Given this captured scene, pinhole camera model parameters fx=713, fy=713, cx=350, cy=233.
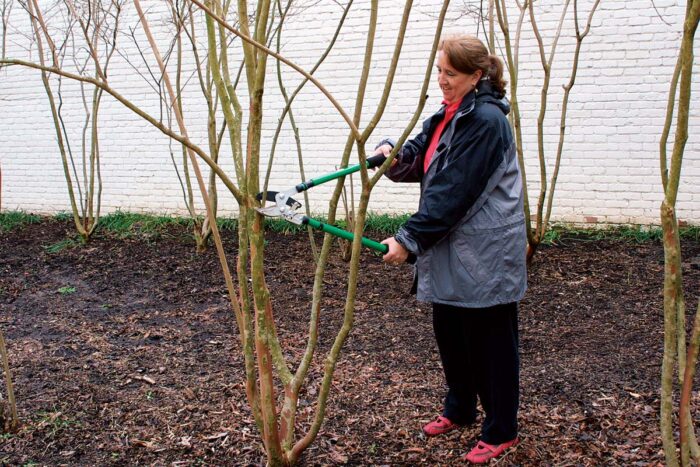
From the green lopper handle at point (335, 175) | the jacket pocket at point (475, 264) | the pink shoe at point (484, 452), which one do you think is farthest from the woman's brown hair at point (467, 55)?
the pink shoe at point (484, 452)

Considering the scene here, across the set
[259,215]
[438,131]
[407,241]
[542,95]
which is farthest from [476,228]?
[542,95]

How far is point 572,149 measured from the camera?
22.1 ft

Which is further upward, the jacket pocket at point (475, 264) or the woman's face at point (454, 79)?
the woman's face at point (454, 79)

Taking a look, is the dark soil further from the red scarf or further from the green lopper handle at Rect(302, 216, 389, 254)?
the red scarf

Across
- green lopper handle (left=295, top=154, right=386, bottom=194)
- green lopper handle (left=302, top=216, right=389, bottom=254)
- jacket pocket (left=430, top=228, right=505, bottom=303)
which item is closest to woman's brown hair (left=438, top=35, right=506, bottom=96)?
green lopper handle (left=295, top=154, right=386, bottom=194)

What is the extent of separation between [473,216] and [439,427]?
0.96 metres

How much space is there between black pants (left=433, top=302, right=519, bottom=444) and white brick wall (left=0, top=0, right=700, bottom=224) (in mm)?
4434

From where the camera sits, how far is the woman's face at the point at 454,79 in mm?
2502

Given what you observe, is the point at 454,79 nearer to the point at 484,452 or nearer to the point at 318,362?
the point at 484,452

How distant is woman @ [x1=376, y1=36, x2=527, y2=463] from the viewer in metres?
2.40

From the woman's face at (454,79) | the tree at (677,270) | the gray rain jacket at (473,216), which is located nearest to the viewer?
the tree at (677,270)

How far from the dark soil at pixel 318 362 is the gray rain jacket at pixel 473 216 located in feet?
2.38

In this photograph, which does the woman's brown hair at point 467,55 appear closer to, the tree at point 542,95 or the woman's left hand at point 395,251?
the woman's left hand at point 395,251

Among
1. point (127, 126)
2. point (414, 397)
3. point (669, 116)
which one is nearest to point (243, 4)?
point (669, 116)
